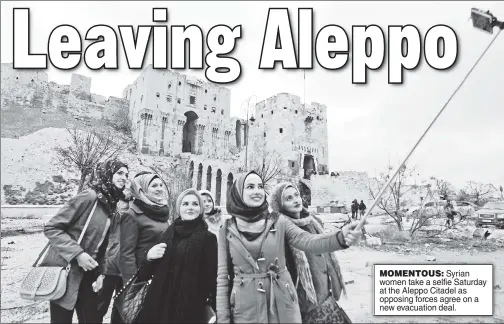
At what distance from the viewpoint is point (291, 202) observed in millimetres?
2336

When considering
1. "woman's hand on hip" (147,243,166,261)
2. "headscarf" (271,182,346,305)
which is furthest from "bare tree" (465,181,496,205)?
"woman's hand on hip" (147,243,166,261)

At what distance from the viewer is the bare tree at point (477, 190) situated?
7734mm

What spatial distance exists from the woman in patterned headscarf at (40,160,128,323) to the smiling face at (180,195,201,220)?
25.4 inches

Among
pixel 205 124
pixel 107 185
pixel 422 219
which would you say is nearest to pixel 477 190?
pixel 422 219

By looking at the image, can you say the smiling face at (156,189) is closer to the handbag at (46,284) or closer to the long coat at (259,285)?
the handbag at (46,284)

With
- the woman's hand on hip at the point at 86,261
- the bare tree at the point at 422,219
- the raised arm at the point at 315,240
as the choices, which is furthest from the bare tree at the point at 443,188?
the woman's hand on hip at the point at 86,261

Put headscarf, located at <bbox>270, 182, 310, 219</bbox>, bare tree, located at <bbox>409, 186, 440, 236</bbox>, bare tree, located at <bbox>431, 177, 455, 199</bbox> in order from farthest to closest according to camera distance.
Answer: bare tree, located at <bbox>431, 177, 455, 199</bbox>
bare tree, located at <bbox>409, 186, 440, 236</bbox>
headscarf, located at <bbox>270, 182, 310, 219</bbox>

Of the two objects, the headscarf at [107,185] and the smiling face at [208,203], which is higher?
the headscarf at [107,185]

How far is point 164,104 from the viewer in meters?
13.0

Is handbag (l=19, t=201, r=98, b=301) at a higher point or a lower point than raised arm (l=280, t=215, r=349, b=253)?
lower

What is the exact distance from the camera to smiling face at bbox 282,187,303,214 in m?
2.33

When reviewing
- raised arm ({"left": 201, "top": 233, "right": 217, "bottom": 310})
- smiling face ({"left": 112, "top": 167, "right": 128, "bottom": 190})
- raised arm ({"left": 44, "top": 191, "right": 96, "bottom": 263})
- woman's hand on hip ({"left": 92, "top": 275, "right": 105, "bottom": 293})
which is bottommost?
woman's hand on hip ({"left": 92, "top": 275, "right": 105, "bottom": 293})

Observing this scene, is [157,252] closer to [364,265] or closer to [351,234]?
[351,234]

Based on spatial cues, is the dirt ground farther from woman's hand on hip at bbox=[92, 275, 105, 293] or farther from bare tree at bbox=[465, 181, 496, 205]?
bare tree at bbox=[465, 181, 496, 205]
